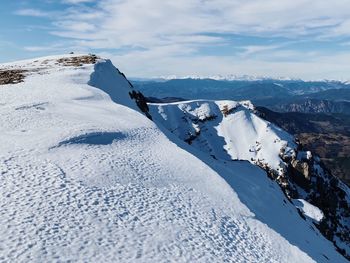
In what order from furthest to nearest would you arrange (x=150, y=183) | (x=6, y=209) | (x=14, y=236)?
(x=150, y=183), (x=6, y=209), (x=14, y=236)

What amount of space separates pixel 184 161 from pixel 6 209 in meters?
17.1

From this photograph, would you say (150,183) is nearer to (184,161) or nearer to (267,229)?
(184,161)

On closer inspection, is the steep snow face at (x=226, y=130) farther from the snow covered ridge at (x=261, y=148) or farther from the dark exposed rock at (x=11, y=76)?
the dark exposed rock at (x=11, y=76)

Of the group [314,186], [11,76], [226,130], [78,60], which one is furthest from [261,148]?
[11,76]

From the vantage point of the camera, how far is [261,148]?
14575cm

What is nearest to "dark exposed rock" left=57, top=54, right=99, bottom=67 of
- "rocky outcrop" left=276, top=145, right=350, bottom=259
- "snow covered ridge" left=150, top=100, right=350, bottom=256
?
"snow covered ridge" left=150, top=100, right=350, bottom=256

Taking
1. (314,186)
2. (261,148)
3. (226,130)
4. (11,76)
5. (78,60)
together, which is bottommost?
(314,186)

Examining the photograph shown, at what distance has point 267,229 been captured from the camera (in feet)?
94.0

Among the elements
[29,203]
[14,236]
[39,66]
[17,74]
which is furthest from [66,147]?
[39,66]

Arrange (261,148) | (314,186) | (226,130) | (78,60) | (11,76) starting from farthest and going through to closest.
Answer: (226,130)
(261,148)
(314,186)
(78,60)
(11,76)

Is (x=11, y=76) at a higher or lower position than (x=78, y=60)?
lower

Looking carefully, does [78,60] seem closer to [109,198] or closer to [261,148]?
[109,198]

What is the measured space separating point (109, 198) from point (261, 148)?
127 m

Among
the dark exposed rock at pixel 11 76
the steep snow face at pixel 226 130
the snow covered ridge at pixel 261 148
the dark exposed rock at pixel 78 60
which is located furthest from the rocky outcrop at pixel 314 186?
the dark exposed rock at pixel 11 76
